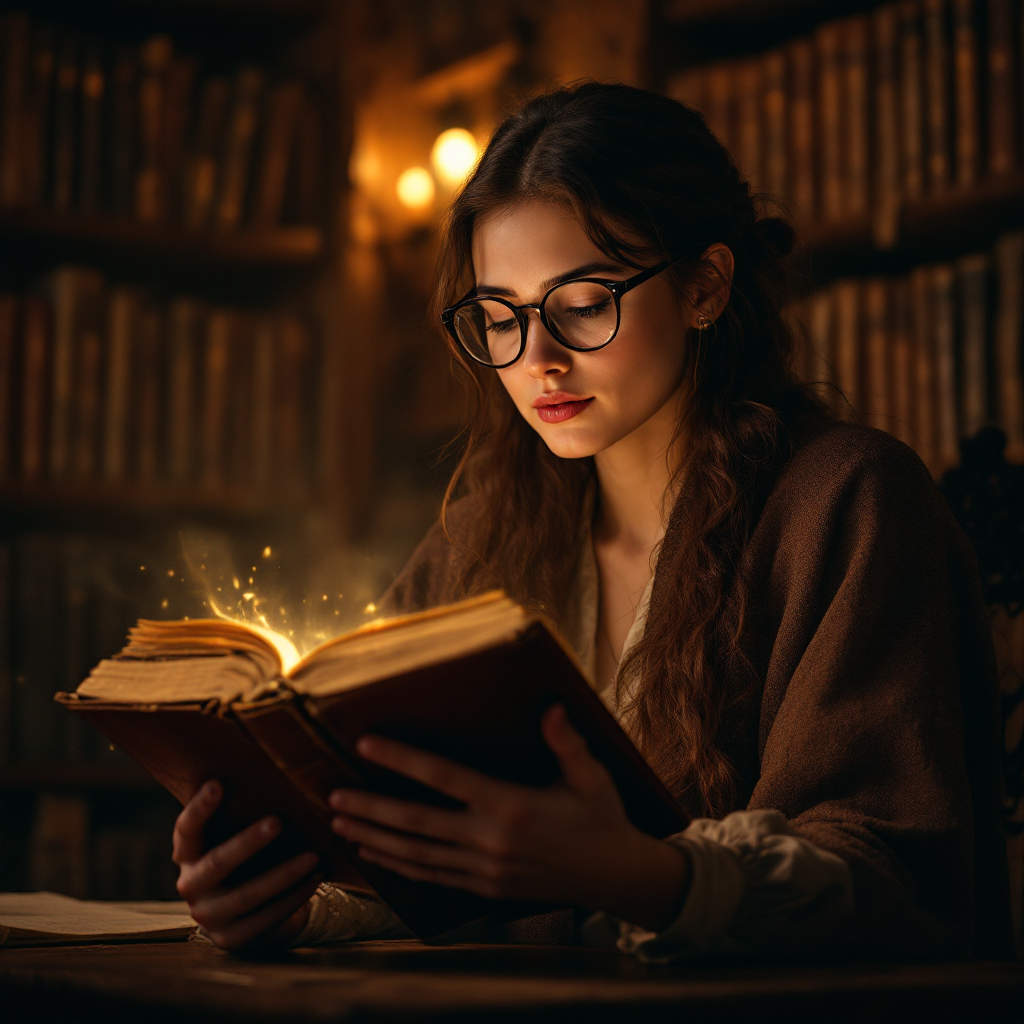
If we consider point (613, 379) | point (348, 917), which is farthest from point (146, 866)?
point (613, 379)

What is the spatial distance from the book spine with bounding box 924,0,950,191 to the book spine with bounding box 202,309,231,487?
1334mm

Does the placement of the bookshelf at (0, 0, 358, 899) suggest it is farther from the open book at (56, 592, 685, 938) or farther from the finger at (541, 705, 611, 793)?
the finger at (541, 705, 611, 793)

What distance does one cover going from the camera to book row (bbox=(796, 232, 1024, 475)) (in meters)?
1.69

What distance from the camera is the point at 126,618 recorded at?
2.11 metres

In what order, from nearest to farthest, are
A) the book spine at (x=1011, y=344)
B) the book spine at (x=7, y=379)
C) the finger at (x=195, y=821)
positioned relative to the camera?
1. the finger at (x=195, y=821)
2. the book spine at (x=1011, y=344)
3. the book spine at (x=7, y=379)

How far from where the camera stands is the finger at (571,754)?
1.99 ft

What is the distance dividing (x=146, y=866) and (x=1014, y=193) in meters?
1.89

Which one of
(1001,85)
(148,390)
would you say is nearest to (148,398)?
(148,390)

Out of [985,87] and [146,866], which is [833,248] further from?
[146,866]

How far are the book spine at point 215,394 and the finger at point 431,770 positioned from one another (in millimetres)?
1627

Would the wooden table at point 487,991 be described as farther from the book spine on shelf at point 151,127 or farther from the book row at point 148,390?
the book spine on shelf at point 151,127

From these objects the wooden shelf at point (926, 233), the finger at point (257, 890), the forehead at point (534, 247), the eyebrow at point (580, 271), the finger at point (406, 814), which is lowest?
the finger at point (257, 890)

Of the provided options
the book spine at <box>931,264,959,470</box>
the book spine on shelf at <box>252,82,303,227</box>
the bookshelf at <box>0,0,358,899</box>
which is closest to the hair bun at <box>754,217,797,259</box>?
the book spine at <box>931,264,959,470</box>

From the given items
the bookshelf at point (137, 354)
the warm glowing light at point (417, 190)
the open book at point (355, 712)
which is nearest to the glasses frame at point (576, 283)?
the open book at point (355, 712)
